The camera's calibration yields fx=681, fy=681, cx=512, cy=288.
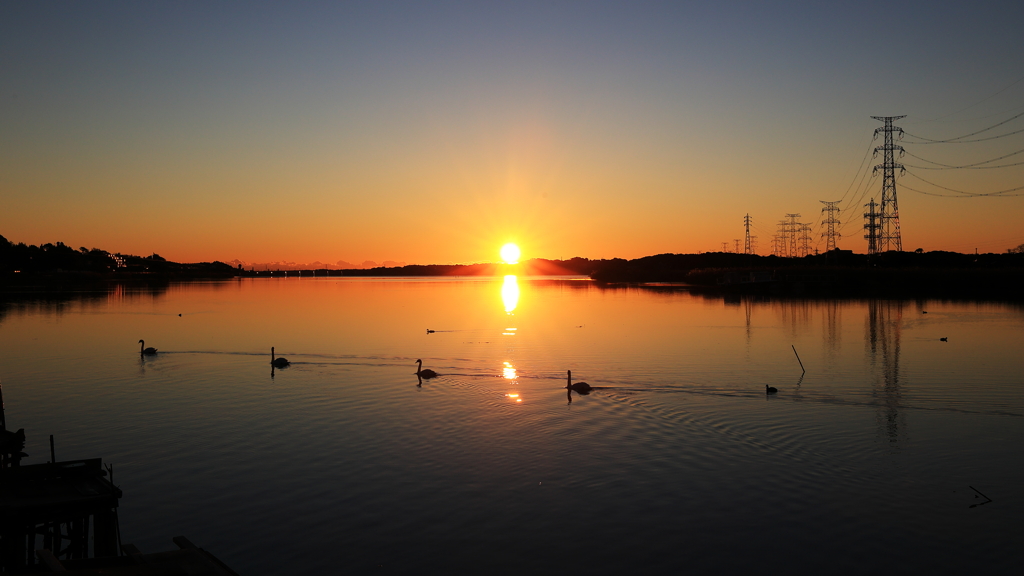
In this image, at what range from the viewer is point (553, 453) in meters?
20.5

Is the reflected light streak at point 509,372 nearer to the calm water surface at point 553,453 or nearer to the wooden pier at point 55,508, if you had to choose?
the calm water surface at point 553,453

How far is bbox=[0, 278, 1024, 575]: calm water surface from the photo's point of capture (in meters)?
13.7

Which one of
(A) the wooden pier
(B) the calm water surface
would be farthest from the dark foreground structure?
(B) the calm water surface

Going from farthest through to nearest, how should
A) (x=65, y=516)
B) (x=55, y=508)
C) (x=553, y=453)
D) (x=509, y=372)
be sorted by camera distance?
(x=509, y=372)
(x=553, y=453)
(x=65, y=516)
(x=55, y=508)

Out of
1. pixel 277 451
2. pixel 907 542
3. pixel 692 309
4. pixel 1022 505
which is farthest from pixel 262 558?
pixel 692 309

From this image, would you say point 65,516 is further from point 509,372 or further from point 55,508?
point 509,372

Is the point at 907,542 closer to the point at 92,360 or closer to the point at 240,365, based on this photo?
the point at 240,365

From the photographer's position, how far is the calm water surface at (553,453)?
13.7 metres

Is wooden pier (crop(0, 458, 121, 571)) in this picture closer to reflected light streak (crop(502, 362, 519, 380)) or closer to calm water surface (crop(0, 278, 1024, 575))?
calm water surface (crop(0, 278, 1024, 575))

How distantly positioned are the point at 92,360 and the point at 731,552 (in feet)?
137

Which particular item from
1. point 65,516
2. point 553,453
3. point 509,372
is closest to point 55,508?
point 65,516

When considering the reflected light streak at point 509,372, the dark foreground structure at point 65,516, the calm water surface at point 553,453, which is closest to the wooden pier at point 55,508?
the dark foreground structure at point 65,516

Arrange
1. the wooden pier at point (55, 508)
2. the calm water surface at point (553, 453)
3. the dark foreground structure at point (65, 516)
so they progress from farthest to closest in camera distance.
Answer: the calm water surface at point (553, 453) → the wooden pier at point (55, 508) → the dark foreground structure at point (65, 516)

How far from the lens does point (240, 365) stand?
40.5m
